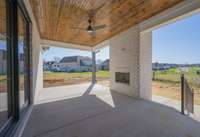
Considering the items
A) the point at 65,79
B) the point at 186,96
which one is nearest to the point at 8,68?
the point at 186,96

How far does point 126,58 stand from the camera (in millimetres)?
5336

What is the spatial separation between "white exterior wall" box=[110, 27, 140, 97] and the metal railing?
5.66 ft

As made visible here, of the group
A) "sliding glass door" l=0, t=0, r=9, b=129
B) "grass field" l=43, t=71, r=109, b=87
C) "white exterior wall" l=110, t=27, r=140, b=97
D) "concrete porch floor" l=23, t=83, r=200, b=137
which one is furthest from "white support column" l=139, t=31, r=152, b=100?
"grass field" l=43, t=71, r=109, b=87

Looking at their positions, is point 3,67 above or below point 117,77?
above

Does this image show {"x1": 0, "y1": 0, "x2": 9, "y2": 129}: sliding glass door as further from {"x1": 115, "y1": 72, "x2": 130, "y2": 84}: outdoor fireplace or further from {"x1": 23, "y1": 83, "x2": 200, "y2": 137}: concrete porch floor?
{"x1": 115, "y1": 72, "x2": 130, "y2": 84}: outdoor fireplace

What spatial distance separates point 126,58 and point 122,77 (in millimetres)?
905

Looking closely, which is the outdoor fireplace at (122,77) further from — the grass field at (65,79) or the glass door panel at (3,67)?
the glass door panel at (3,67)

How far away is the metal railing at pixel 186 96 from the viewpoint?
3.12 meters

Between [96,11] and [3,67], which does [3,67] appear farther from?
[96,11]

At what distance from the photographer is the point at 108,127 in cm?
251

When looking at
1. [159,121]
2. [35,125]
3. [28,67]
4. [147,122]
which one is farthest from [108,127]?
[28,67]

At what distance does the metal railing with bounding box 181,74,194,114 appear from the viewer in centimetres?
312

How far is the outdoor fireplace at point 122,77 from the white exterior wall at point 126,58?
0.47ft

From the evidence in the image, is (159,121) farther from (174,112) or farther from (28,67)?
(28,67)
